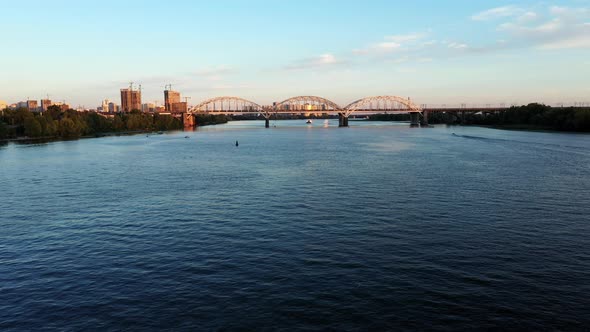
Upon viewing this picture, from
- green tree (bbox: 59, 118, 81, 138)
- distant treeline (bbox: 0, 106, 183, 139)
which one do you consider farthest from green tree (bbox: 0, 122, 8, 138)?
green tree (bbox: 59, 118, 81, 138)

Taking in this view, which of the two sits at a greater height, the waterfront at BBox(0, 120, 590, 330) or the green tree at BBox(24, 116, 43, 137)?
the green tree at BBox(24, 116, 43, 137)

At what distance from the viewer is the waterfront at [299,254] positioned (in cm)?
1784

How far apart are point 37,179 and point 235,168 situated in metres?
24.9

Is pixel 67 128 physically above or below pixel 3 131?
above

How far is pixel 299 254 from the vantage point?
81.1 feet

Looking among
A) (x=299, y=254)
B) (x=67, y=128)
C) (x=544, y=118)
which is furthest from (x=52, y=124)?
(x=544, y=118)

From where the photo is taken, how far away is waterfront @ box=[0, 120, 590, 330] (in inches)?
703

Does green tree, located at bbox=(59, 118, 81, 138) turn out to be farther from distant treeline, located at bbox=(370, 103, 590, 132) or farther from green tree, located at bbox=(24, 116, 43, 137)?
distant treeline, located at bbox=(370, 103, 590, 132)

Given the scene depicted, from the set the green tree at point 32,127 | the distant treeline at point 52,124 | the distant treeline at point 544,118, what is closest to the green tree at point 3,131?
the distant treeline at point 52,124

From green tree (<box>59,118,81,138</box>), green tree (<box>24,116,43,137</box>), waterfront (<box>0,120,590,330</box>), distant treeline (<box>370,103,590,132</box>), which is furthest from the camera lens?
green tree (<box>59,118,81,138</box>)

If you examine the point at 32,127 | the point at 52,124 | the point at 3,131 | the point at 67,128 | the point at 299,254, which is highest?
the point at 52,124

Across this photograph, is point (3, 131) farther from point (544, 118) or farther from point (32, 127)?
point (544, 118)

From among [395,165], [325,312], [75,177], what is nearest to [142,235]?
[325,312]

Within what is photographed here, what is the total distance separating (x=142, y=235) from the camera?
1137 inches
